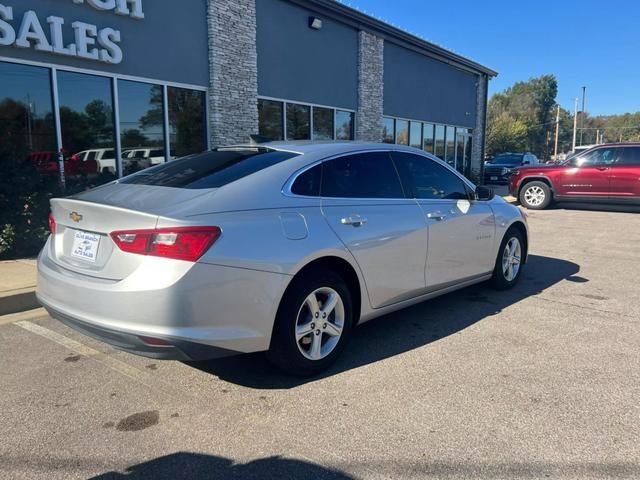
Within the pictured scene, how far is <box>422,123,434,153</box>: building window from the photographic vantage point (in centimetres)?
1986

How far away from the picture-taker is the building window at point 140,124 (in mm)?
9453

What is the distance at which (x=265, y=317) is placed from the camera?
309 centimetres

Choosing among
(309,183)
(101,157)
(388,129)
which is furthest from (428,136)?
(309,183)

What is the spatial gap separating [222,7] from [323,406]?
1000cm

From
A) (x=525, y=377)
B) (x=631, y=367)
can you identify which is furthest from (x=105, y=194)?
(x=631, y=367)

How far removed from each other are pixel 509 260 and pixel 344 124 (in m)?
10.4

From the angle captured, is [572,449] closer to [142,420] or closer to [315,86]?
[142,420]

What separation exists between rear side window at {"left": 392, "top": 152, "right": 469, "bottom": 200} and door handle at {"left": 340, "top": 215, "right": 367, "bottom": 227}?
78cm

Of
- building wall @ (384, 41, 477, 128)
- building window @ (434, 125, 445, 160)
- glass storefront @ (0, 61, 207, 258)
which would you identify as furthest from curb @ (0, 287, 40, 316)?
building window @ (434, 125, 445, 160)

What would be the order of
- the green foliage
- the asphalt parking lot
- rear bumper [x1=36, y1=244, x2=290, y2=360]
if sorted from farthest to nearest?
1. the green foliage
2. rear bumper [x1=36, y1=244, x2=290, y2=360]
3. the asphalt parking lot

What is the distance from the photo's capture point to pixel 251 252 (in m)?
3.00

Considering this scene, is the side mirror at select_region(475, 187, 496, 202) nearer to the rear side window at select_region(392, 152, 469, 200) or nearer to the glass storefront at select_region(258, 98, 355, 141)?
the rear side window at select_region(392, 152, 469, 200)

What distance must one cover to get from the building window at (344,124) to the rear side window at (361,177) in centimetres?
1100

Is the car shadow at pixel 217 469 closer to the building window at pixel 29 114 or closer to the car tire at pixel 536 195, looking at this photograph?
the building window at pixel 29 114
